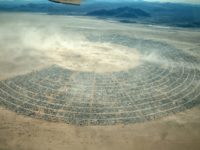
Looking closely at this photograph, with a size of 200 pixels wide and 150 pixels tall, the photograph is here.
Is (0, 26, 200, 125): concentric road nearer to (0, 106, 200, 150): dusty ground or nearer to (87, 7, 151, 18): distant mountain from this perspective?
(0, 106, 200, 150): dusty ground

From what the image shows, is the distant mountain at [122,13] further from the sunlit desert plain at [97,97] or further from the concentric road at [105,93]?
the concentric road at [105,93]

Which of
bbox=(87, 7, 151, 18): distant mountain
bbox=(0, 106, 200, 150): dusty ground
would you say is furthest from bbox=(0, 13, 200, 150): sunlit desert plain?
bbox=(87, 7, 151, 18): distant mountain

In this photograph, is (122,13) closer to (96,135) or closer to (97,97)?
(97,97)

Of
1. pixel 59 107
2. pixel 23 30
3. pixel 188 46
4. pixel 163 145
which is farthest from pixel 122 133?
pixel 23 30

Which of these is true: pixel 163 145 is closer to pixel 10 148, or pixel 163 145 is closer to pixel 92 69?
pixel 10 148

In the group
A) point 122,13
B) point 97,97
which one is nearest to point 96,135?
point 97,97

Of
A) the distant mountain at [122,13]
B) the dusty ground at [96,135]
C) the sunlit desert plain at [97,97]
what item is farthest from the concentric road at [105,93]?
the distant mountain at [122,13]

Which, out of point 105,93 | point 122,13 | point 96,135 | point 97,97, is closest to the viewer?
point 96,135

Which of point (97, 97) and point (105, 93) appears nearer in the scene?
point (97, 97)
